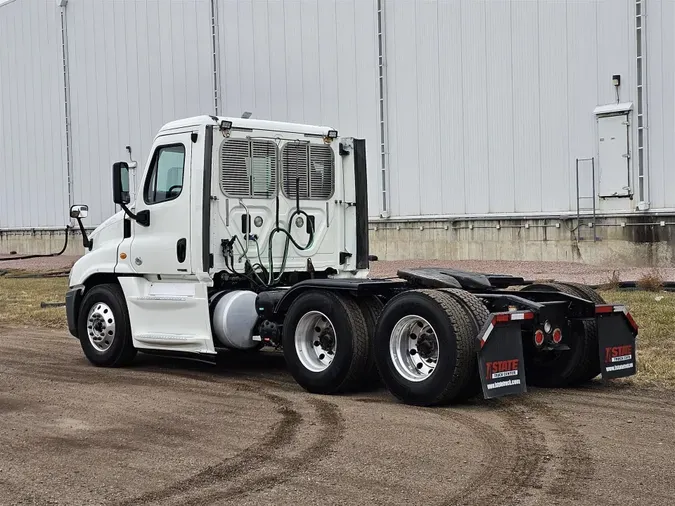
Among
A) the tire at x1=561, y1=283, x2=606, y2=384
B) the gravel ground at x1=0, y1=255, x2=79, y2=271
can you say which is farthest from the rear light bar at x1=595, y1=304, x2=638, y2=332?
the gravel ground at x1=0, y1=255, x2=79, y2=271

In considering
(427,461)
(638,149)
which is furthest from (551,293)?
(638,149)

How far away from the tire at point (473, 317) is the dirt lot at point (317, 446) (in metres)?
0.16

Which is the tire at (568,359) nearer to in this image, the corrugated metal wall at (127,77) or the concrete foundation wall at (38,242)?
the corrugated metal wall at (127,77)

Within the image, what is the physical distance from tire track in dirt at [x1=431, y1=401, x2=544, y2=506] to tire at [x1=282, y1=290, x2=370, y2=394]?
116cm

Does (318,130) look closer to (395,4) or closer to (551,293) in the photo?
(551,293)

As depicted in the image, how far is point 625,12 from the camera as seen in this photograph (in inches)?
959

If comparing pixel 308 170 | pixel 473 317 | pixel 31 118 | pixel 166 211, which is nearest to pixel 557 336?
pixel 473 317

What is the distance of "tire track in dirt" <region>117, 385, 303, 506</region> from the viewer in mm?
5750

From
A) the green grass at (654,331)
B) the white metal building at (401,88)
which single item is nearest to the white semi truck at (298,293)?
the green grass at (654,331)

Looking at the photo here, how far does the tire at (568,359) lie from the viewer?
902 centimetres

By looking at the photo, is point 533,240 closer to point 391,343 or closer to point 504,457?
point 391,343

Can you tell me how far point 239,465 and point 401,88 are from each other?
24349 millimetres

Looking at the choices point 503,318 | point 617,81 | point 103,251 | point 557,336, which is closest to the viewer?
point 503,318

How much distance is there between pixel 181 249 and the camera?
10547 millimetres
